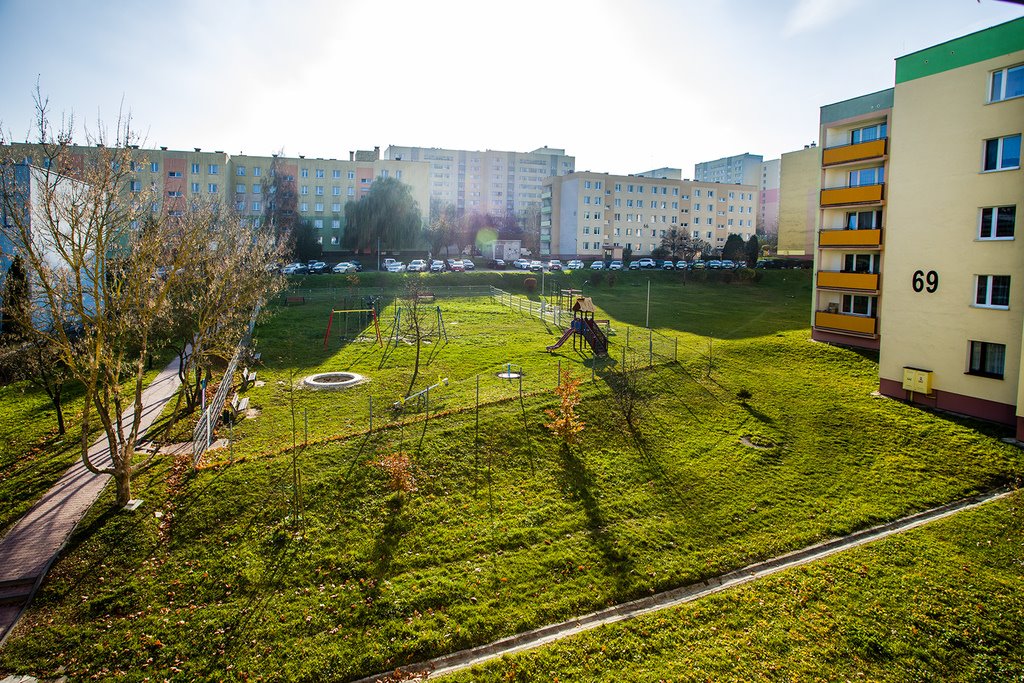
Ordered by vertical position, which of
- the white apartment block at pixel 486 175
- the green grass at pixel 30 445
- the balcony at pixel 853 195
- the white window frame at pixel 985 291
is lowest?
the green grass at pixel 30 445

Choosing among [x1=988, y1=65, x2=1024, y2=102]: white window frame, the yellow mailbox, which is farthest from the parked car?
[x1=988, y1=65, x2=1024, y2=102]: white window frame

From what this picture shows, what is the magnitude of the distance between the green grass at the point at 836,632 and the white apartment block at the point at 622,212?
65945mm

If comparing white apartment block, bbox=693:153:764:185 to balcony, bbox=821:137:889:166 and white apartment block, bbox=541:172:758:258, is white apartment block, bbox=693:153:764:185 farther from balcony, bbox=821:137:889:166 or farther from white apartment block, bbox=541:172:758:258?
balcony, bbox=821:137:889:166

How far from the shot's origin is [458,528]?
13367mm

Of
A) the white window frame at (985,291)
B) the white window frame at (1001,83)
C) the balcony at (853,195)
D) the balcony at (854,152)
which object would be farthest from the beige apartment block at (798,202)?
the white window frame at (985,291)

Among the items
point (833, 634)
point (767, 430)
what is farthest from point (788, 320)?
point (833, 634)

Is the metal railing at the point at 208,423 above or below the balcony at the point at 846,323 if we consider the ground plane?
below

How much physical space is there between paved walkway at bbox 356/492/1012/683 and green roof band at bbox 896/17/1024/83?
14489 millimetres

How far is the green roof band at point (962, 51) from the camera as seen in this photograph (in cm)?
1956

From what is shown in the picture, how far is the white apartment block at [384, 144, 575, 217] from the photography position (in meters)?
125

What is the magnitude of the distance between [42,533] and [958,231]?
2716 cm

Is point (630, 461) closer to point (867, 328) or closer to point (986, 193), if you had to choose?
point (986, 193)

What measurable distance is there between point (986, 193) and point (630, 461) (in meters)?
15.2

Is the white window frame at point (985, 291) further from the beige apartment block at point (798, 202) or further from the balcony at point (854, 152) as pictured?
the beige apartment block at point (798, 202)
